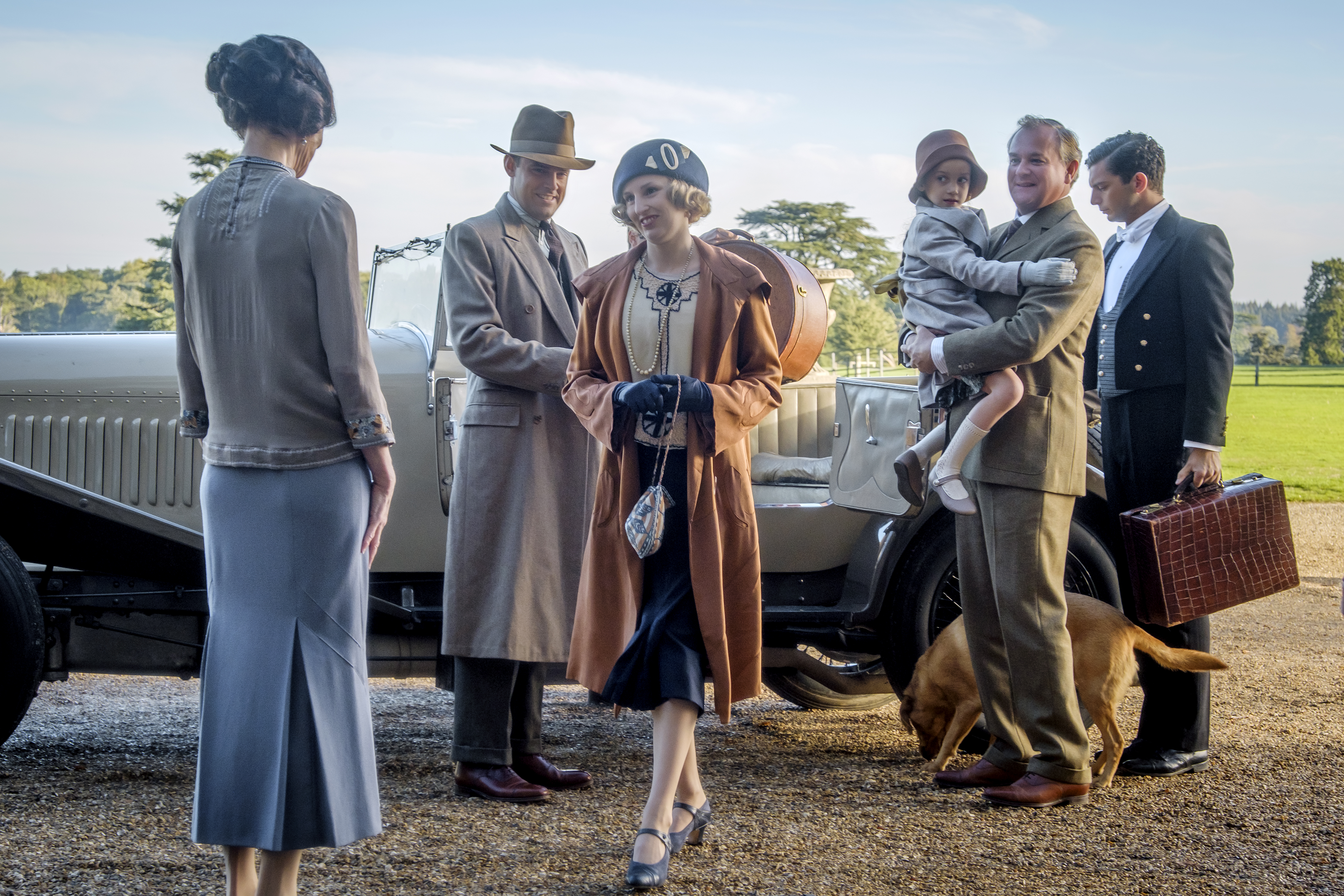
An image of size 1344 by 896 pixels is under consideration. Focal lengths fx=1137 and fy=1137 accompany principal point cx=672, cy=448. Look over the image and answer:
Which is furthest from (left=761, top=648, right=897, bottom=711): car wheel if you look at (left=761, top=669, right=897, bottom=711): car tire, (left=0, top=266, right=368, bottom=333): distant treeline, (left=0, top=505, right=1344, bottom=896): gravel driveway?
(left=0, top=266, right=368, bottom=333): distant treeline

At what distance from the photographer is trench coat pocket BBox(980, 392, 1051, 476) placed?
3.33 m

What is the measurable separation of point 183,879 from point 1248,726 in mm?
3742

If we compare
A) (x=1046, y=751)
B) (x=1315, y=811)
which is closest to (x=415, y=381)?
(x=1046, y=751)

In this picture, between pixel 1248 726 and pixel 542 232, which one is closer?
pixel 542 232

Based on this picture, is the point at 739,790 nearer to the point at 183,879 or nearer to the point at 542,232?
the point at 183,879

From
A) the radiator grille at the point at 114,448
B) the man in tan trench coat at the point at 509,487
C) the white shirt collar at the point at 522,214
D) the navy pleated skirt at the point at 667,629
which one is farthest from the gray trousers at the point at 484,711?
the radiator grille at the point at 114,448

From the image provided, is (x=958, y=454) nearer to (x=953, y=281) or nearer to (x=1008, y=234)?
(x=953, y=281)

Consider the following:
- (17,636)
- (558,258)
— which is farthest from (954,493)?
(17,636)

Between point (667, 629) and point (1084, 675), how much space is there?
Result: 5.03ft

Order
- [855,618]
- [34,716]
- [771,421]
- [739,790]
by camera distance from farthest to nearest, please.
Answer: [771,421] < [34,716] < [855,618] < [739,790]

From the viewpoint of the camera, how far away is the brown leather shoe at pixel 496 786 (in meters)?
3.37

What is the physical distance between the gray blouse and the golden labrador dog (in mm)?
2269

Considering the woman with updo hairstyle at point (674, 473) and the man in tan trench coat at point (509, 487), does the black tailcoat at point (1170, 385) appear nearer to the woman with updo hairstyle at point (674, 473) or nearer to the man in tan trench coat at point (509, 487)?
the woman with updo hairstyle at point (674, 473)

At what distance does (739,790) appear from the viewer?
11.7 feet
